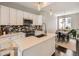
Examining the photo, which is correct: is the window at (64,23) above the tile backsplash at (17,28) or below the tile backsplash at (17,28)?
above

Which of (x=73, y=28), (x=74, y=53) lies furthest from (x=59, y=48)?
(x=73, y=28)

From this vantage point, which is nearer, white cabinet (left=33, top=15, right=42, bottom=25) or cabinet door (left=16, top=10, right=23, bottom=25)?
cabinet door (left=16, top=10, right=23, bottom=25)

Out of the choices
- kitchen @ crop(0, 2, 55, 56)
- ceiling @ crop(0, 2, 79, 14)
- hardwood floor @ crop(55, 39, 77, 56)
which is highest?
ceiling @ crop(0, 2, 79, 14)

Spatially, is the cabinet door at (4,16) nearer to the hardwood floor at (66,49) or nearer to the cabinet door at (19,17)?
the cabinet door at (19,17)

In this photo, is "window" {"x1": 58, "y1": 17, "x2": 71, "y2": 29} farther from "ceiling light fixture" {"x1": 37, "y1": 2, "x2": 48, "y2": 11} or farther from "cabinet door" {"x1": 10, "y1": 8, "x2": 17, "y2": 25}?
"cabinet door" {"x1": 10, "y1": 8, "x2": 17, "y2": 25}

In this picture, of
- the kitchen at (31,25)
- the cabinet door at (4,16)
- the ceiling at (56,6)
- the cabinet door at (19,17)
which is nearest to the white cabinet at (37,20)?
the kitchen at (31,25)

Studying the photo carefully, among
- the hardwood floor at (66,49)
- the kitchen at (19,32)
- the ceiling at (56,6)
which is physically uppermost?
the ceiling at (56,6)

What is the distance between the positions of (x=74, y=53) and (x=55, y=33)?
48 centimetres

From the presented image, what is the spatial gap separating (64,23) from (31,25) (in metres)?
0.61

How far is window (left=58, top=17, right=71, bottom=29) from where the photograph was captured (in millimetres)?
1575

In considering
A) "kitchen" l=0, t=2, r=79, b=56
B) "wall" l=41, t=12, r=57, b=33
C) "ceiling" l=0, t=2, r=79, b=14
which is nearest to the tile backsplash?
"kitchen" l=0, t=2, r=79, b=56

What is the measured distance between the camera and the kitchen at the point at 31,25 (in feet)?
4.88

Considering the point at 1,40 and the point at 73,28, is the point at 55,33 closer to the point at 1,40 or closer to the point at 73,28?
the point at 73,28

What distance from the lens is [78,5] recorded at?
4.96ft
